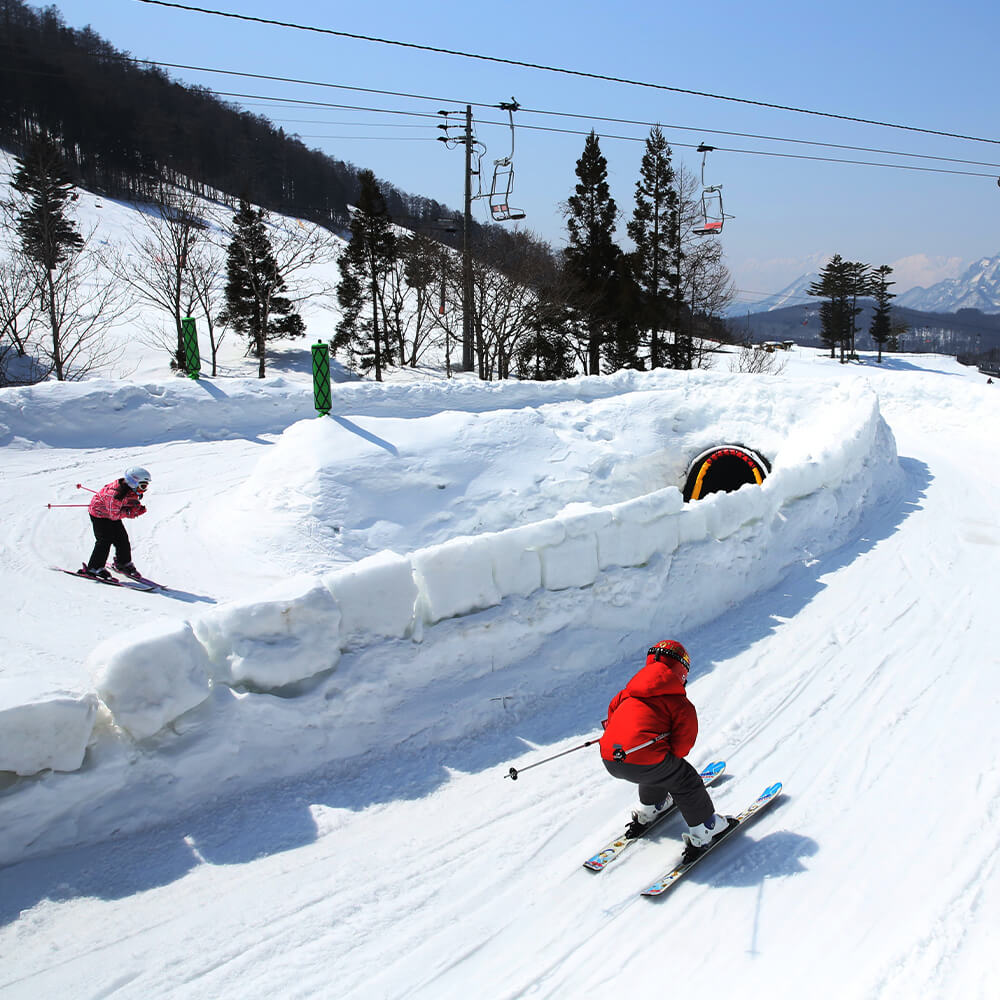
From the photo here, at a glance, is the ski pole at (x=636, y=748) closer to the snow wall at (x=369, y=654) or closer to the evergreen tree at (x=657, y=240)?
the snow wall at (x=369, y=654)

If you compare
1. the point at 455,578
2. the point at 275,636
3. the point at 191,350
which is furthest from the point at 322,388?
the point at 275,636

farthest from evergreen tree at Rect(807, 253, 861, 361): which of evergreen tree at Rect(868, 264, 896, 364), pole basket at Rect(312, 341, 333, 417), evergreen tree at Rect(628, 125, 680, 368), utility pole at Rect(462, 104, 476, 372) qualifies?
pole basket at Rect(312, 341, 333, 417)

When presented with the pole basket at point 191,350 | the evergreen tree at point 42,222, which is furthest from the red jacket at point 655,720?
the evergreen tree at point 42,222

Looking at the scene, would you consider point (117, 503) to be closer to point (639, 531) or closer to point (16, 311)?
point (639, 531)

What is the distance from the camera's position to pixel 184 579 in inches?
283

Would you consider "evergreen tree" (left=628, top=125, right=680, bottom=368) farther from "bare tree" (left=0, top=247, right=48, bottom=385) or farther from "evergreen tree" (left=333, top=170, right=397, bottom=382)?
"bare tree" (left=0, top=247, right=48, bottom=385)

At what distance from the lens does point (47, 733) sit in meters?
3.32

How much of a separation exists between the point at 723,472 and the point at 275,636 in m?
9.43

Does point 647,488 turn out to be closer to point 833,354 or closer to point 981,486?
point 981,486

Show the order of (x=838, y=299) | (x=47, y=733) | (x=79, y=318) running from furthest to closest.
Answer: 1. (x=838, y=299)
2. (x=79, y=318)
3. (x=47, y=733)

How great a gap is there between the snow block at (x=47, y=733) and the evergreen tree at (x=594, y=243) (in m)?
26.9

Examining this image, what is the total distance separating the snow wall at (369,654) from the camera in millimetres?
3482

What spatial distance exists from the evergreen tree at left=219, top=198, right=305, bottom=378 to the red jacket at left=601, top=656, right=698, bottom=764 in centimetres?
2684

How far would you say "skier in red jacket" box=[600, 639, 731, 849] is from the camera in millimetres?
3529
